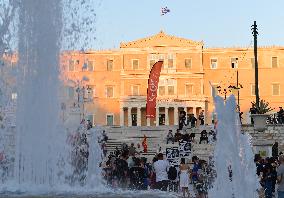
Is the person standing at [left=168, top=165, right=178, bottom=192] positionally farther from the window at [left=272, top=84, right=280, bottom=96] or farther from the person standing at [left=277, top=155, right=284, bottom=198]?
the window at [left=272, top=84, right=280, bottom=96]

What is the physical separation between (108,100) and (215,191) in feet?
191

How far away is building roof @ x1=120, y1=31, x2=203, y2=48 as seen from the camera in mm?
71688

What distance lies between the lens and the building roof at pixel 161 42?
71688mm

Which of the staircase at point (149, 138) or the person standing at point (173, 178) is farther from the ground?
the staircase at point (149, 138)

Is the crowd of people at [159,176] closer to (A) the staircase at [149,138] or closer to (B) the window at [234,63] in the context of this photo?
(A) the staircase at [149,138]

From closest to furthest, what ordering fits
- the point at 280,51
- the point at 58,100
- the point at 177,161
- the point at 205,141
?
the point at 58,100
the point at 177,161
the point at 205,141
the point at 280,51

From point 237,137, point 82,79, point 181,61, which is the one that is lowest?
point 237,137

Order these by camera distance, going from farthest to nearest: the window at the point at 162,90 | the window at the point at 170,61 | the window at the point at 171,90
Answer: the window at the point at 170,61 < the window at the point at 171,90 < the window at the point at 162,90

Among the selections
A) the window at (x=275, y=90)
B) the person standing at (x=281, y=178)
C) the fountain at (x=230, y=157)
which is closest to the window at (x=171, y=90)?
the window at (x=275, y=90)

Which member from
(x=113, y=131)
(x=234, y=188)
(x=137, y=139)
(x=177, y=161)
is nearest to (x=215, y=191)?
(x=234, y=188)

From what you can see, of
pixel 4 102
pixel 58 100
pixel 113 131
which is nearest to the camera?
pixel 58 100

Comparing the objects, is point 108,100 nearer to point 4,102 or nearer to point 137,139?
point 137,139

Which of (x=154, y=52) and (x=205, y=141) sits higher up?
(x=154, y=52)

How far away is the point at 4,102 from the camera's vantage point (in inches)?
578
